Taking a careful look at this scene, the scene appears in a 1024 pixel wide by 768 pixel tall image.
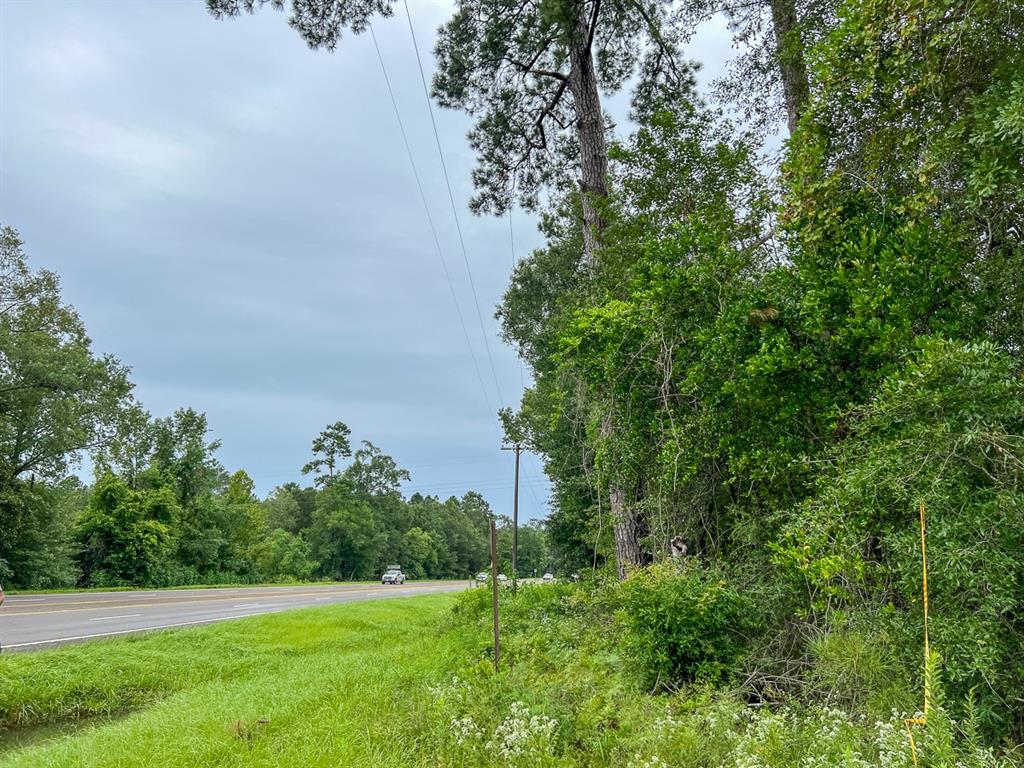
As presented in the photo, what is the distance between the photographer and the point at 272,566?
4244cm

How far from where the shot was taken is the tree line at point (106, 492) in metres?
20.9

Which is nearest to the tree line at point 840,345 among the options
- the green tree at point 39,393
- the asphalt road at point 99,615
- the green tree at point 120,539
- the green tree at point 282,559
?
the asphalt road at point 99,615

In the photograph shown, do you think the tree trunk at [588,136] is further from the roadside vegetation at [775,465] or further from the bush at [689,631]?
the bush at [689,631]

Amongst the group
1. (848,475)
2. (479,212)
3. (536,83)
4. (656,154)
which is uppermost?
(536,83)

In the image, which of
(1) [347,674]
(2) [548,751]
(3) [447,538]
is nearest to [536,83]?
(1) [347,674]

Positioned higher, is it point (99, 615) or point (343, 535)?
point (343, 535)

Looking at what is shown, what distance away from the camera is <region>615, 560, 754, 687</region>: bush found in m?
Answer: 4.83

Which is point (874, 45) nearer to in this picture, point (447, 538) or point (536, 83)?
point (536, 83)

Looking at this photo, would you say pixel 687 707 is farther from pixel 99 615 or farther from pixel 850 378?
pixel 99 615

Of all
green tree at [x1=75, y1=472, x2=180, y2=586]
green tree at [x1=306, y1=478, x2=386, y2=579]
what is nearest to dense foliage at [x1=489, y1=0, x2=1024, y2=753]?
green tree at [x1=75, y1=472, x2=180, y2=586]

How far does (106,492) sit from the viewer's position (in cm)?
2873

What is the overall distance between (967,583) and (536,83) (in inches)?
455

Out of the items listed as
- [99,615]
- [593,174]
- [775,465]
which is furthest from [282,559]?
[775,465]

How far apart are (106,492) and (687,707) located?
108ft
